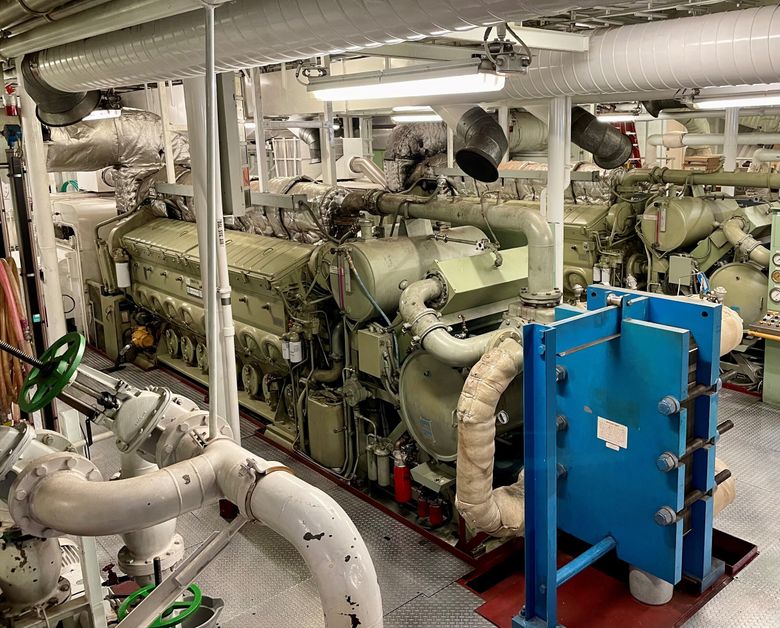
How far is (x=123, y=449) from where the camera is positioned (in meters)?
2.22

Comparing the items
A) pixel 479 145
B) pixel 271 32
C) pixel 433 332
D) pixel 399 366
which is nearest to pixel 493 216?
pixel 479 145

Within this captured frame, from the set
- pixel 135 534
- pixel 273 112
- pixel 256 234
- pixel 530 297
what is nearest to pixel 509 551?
pixel 530 297

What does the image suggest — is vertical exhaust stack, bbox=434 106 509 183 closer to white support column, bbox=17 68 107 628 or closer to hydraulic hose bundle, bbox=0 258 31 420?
white support column, bbox=17 68 107 628

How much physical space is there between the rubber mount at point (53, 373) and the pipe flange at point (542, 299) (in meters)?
2.75

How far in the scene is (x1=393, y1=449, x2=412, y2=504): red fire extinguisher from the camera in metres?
4.96

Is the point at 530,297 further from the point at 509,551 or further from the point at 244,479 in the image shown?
the point at 244,479

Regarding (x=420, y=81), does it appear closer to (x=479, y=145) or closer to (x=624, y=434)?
(x=479, y=145)

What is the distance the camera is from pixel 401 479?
4.98 m

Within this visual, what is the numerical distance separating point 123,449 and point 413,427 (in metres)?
2.90

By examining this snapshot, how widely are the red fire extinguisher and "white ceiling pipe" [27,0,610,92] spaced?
9.32ft

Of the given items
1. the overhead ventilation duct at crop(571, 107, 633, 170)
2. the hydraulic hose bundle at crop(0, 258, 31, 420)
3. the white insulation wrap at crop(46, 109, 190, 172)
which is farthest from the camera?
the white insulation wrap at crop(46, 109, 190, 172)

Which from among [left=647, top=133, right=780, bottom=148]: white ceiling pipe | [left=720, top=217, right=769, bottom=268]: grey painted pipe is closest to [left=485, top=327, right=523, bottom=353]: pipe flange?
[left=720, top=217, right=769, bottom=268]: grey painted pipe

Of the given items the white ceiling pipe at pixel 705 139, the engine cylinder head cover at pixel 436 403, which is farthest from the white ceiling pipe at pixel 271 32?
the white ceiling pipe at pixel 705 139

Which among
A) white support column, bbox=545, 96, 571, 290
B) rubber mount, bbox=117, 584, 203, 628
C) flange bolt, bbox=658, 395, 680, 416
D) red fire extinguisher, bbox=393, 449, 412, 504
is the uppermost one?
white support column, bbox=545, 96, 571, 290
